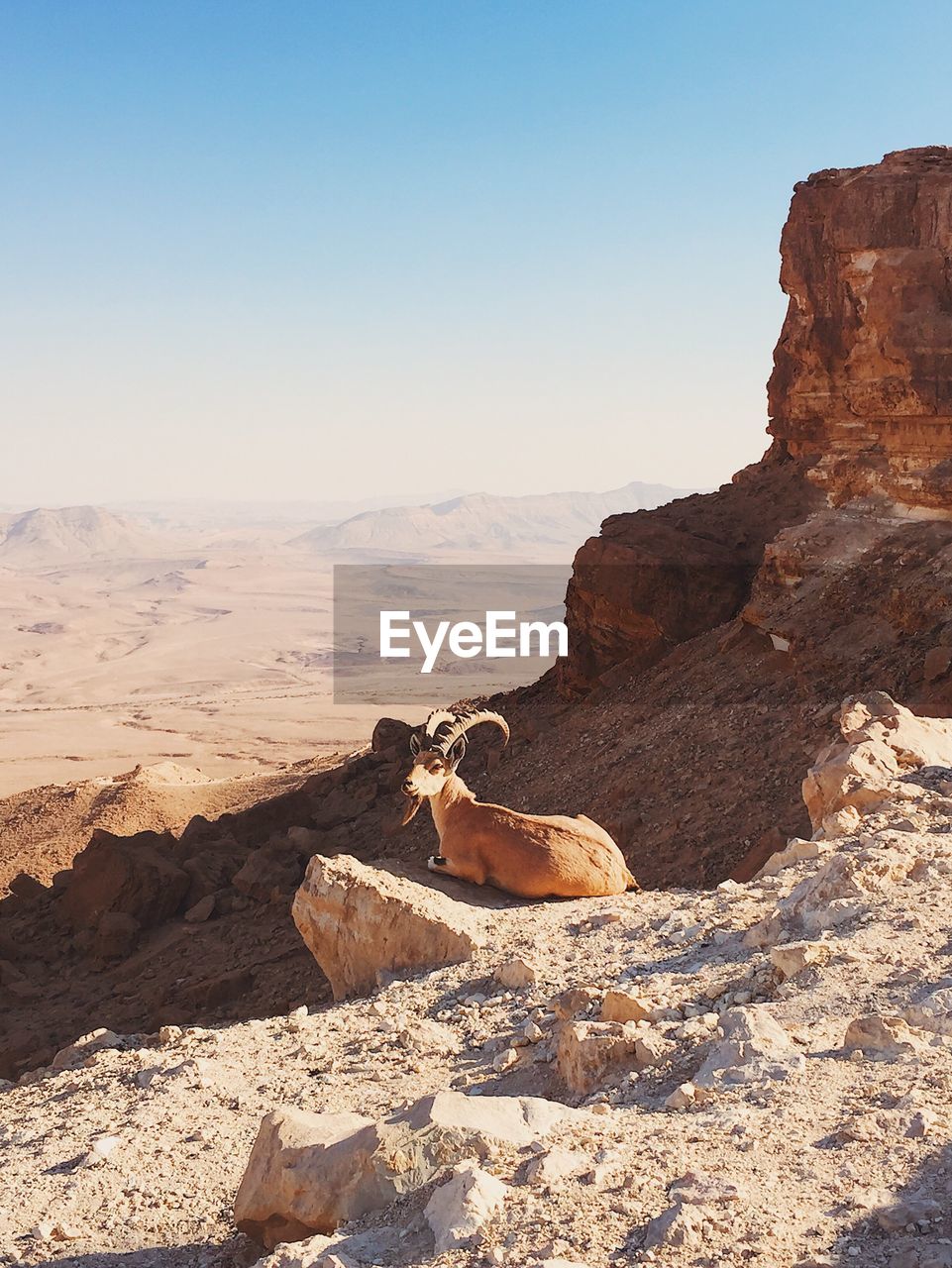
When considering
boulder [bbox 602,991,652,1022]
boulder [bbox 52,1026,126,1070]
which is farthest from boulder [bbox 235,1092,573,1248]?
→ boulder [bbox 52,1026,126,1070]

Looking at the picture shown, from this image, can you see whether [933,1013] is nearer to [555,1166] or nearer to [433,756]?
[555,1166]

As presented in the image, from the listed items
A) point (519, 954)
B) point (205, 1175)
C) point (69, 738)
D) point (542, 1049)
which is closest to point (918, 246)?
point (519, 954)

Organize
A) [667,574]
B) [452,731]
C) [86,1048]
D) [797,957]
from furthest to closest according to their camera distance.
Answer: [667,574], [452,731], [86,1048], [797,957]

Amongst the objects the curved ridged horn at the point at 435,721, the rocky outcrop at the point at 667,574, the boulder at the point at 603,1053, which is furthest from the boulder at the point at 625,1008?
the rocky outcrop at the point at 667,574

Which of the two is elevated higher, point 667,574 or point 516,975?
point 667,574

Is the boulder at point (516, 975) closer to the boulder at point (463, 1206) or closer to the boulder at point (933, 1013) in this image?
the boulder at point (933, 1013)

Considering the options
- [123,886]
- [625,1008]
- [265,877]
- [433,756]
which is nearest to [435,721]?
[433,756]

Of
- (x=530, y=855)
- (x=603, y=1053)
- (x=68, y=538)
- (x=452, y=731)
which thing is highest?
(x=68, y=538)
